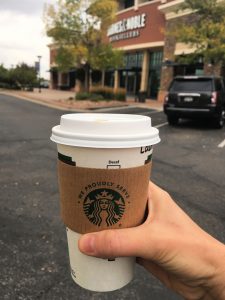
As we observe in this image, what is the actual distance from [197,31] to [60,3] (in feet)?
32.4

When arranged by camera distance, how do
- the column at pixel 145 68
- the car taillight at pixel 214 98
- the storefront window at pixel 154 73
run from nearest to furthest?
the car taillight at pixel 214 98 → the storefront window at pixel 154 73 → the column at pixel 145 68

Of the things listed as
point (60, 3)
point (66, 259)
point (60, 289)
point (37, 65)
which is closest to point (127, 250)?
point (60, 289)

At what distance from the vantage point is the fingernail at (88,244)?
5.06 ft

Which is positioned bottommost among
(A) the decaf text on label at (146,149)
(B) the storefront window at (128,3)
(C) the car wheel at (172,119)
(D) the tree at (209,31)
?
(C) the car wheel at (172,119)

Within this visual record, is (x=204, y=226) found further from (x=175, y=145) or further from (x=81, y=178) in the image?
(x=175, y=145)

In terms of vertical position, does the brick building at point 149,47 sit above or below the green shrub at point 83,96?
above

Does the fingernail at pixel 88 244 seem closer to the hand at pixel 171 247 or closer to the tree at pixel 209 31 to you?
the hand at pixel 171 247

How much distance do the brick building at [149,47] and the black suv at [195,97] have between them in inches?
485

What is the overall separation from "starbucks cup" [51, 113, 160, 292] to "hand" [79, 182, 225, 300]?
0.23 feet

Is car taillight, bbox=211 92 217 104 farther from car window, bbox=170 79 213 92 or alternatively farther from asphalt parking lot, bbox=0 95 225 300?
asphalt parking lot, bbox=0 95 225 300

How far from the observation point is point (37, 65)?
52594 millimetres

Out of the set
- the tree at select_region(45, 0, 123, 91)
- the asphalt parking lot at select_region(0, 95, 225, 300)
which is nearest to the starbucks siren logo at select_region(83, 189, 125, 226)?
the asphalt parking lot at select_region(0, 95, 225, 300)

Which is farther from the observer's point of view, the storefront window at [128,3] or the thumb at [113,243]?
the storefront window at [128,3]

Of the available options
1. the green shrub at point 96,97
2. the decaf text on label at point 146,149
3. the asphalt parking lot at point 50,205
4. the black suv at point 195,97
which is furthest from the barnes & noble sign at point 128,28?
the decaf text on label at point 146,149
